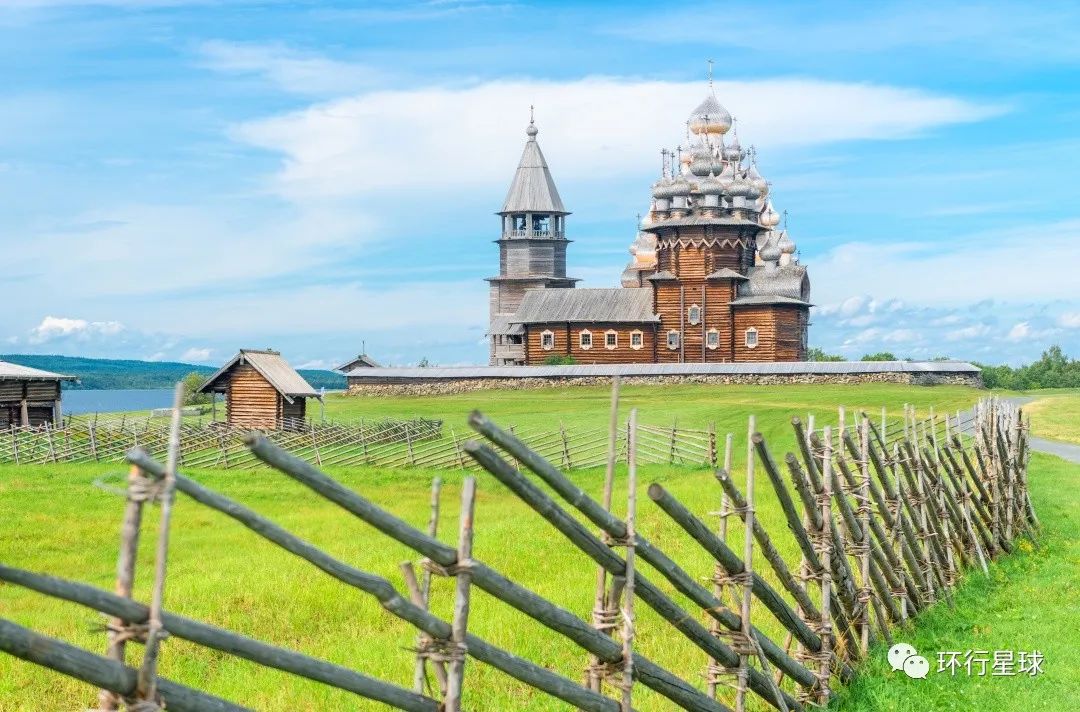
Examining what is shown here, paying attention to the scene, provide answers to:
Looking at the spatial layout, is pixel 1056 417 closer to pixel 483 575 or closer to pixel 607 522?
pixel 607 522

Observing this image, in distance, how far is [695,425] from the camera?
36.6 m

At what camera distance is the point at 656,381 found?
53.4 meters

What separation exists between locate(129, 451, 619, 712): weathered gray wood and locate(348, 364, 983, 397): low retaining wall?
4680cm

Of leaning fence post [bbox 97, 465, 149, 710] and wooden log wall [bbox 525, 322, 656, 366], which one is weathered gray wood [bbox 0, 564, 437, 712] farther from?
wooden log wall [bbox 525, 322, 656, 366]

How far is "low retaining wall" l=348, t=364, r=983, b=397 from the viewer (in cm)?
5125

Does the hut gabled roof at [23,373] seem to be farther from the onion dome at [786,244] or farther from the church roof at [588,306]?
the onion dome at [786,244]

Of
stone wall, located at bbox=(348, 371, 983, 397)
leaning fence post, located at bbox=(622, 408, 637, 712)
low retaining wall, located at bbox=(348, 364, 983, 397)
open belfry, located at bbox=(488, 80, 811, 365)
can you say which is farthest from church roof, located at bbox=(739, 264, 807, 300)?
leaning fence post, located at bbox=(622, 408, 637, 712)

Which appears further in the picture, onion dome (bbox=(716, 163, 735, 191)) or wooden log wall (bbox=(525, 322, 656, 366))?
onion dome (bbox=(716, 163, 735, 191))

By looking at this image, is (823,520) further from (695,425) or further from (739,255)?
(739,255)

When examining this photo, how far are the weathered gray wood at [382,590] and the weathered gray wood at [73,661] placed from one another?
588 mm

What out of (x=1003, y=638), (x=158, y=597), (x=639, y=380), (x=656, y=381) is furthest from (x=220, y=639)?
(x=639, y=380)

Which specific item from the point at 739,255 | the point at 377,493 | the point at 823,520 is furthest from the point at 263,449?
the point at 739,255

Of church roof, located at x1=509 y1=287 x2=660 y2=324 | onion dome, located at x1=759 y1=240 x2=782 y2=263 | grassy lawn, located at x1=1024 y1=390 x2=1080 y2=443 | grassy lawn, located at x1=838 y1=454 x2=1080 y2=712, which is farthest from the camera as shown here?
onion dome, located at x1=759 y1=240 x2=782 y2=263

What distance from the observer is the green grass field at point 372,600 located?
342 inches
